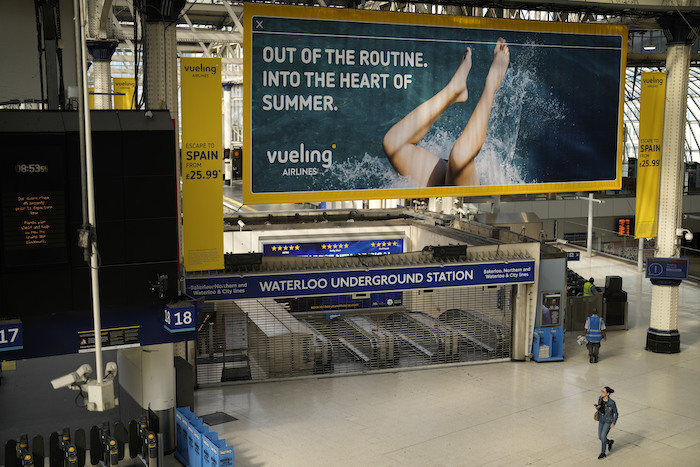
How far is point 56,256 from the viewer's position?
35.4ft

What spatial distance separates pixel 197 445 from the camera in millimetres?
11562

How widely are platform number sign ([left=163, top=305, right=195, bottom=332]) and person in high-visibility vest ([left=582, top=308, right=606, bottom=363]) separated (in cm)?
940

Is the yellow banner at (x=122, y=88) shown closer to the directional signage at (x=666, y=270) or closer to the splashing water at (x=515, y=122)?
the splashing water at (x=515, y=122)

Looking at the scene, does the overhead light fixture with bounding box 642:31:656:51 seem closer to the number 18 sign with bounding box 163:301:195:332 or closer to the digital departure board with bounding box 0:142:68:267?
the number 18 sign with bounding box 163:301:195:332

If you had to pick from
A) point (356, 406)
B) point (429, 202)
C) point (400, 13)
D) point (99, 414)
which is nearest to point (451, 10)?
point (429, 202)

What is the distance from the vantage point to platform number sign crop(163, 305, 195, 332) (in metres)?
11.5

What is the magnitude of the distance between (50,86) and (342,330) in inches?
340

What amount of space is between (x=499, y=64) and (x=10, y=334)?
1018 cm

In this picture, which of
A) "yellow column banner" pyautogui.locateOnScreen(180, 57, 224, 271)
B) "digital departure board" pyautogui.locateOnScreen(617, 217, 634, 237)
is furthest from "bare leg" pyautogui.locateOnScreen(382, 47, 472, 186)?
"digital departure board" pyautogui.locateOnScreen(617, 217, 634, 237)

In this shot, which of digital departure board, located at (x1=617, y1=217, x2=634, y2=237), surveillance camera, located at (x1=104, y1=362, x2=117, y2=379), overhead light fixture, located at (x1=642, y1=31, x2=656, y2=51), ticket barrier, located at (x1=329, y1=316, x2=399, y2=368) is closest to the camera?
surveillance camera, located at (x1=104, y1=362, x2=117, y2=379)

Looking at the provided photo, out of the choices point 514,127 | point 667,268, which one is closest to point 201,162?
point 514,127

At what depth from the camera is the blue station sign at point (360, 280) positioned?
15477mm

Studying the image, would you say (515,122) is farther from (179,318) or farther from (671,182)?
(179,318)

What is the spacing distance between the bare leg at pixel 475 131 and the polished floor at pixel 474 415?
4.09m
